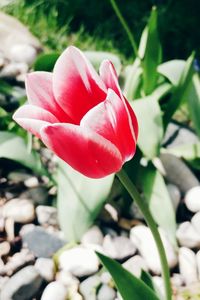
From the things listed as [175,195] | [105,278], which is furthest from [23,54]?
[105,278]

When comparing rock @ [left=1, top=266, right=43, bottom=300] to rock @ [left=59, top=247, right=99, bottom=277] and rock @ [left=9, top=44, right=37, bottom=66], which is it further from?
rock @ [left=9, top=44, right=37, bottom=66]

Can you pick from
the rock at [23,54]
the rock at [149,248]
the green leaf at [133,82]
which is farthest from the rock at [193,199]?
the rock at [23,54]

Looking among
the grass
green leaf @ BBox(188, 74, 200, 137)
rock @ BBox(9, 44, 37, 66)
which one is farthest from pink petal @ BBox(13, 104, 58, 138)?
the grass

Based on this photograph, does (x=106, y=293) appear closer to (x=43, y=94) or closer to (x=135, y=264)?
(x=135, y=264)

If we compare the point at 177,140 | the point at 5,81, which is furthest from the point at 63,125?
the point at 5,81

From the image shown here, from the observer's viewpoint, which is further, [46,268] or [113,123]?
[46,268]

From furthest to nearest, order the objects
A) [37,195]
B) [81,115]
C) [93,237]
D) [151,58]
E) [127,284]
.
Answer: [151,58] < [37,195] < [93,237] < [127,284] < [81,115]
